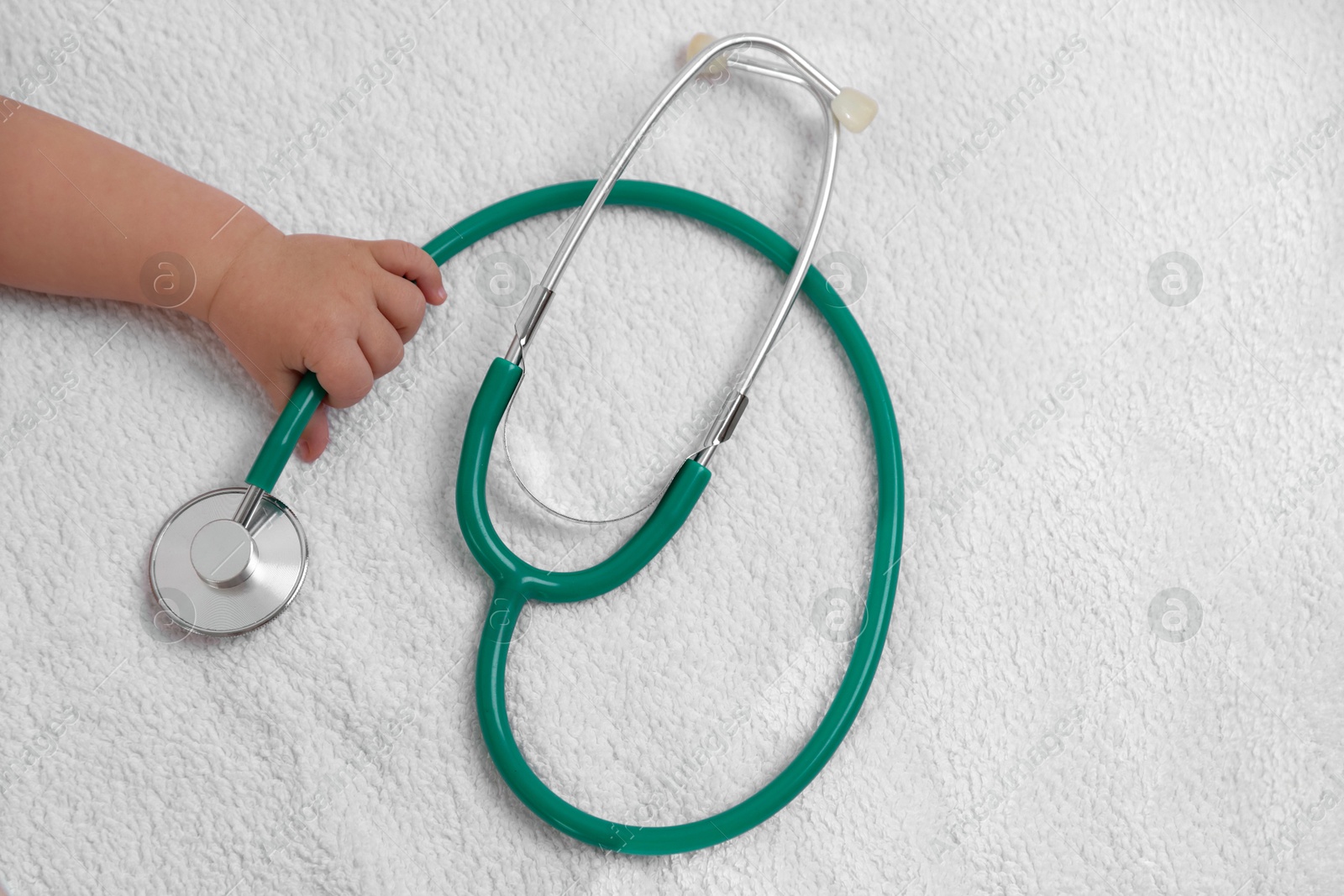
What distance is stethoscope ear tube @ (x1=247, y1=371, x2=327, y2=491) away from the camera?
2.20ft

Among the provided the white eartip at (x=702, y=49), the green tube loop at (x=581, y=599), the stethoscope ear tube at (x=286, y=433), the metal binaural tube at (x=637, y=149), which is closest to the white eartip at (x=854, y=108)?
the metal binaural tube at (x=637, y=149)

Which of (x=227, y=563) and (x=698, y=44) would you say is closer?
(x=227, y=563)

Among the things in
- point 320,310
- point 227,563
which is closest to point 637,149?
point 320,310

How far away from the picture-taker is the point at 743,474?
0.78 m

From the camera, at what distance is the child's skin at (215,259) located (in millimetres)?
698

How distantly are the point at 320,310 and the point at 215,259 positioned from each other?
0.32ft

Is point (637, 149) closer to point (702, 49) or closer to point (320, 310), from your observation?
point (702, 49)

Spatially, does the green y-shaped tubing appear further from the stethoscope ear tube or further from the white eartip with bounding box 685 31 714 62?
the white eartip with bounding box 685 31 714 62

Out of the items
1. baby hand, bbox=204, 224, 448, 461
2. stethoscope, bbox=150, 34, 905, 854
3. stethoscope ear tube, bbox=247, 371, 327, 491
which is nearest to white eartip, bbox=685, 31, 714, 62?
stethoscope, bbox=150, 34, 905, 854

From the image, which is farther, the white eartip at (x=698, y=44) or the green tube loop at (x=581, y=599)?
the white eartip at (x=698, y=44)

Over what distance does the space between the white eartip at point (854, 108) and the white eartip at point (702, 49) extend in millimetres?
118

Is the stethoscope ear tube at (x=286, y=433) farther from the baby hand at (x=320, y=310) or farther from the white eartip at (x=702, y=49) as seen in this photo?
the white eartip at (x=702, y=49)

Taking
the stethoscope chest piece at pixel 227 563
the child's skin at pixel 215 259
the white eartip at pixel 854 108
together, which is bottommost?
the stethoscope chest piece at pixel 227 563

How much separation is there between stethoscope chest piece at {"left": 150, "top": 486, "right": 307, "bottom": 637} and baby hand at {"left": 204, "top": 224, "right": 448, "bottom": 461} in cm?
7
